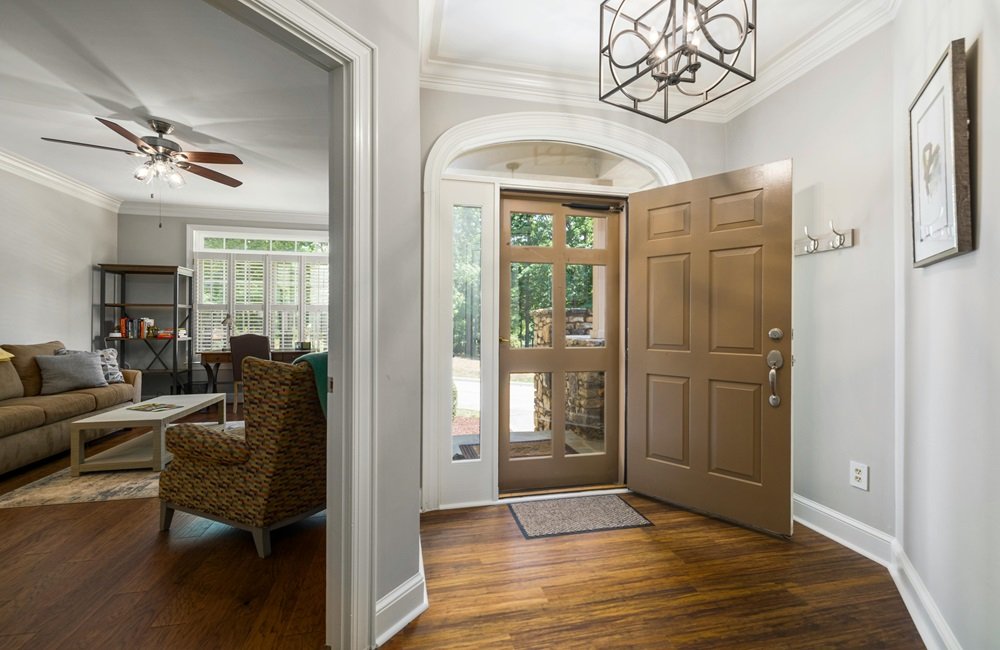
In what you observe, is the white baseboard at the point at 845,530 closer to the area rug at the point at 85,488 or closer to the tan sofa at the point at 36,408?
the area rug at the point at 85,488

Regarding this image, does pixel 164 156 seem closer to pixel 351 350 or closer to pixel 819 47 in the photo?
pixel 351 350

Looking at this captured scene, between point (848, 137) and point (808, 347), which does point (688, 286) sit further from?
point (848, 137)

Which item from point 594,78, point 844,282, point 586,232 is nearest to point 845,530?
point 844,282

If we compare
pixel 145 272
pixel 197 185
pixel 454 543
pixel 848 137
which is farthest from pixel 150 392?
pixel 848 137

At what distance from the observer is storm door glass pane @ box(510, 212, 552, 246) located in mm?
3020

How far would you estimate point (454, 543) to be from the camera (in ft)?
7.57

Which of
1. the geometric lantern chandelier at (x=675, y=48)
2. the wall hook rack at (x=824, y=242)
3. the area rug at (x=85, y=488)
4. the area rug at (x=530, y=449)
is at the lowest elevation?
the area rug at (x=85, y=488)

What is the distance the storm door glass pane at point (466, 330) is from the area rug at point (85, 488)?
6.70 ft

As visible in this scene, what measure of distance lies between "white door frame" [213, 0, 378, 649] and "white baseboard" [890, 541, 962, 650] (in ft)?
6.34

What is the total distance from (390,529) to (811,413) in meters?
2.37

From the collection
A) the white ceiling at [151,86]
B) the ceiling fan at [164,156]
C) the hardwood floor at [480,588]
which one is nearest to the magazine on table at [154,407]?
the hardwood floor at [480,588]

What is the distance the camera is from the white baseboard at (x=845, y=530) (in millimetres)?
2121

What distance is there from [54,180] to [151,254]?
1352mm

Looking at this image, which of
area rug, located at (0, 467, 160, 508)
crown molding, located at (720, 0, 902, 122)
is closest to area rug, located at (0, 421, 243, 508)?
area rug, located at (0, 467, 160, 508)
